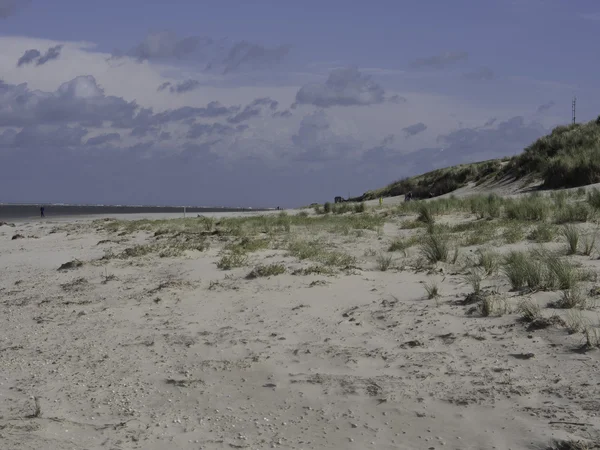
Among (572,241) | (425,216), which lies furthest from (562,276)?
(425,216)

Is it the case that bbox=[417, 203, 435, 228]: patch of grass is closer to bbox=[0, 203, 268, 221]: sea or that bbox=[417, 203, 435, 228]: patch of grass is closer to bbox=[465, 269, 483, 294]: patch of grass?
bbox=[465, 269, 483, 294]: patch of grass

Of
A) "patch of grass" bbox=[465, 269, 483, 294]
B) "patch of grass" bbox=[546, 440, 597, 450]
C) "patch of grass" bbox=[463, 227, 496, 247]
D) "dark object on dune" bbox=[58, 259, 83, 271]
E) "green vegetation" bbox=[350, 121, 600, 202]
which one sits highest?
"green vegetation" bbox=[350, 121, 600, 202]

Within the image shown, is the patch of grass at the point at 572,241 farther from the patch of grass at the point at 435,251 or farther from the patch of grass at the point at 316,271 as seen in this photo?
the patch of grass at the point at 316,271

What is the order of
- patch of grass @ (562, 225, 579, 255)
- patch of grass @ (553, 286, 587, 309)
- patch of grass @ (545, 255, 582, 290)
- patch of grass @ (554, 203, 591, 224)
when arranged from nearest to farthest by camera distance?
1. patch of grass @ (553, 286, 587, 309)
2. patch of grass @ (545, 255, 582, 290)
3. patch of grass @ (562, 225, 579, 255)
4. patch of grass @ (554, 203, 591, 224)

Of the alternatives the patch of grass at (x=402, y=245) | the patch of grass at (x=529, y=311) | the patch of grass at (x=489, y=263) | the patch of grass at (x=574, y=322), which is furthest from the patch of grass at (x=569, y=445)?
the patch of grass at (x=402, y=245)

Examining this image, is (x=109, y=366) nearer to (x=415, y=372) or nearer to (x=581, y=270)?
(x=415, y=372)

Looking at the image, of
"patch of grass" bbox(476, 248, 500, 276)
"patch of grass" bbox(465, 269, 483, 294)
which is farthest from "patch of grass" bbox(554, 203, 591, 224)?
"patch of grass" bbox(465, 269, 483, 294)

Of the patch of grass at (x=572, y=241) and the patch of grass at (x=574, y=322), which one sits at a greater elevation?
the patch of grass at (x=572, y=241)

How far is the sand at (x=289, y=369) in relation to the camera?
15.6 feet

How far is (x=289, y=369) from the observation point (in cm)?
599

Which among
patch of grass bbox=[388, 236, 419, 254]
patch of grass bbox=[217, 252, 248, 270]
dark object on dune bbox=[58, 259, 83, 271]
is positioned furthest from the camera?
patch of grass bbox=[388, 236, 419, 254]

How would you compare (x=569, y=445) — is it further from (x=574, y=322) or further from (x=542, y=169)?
(x=542, y=169)

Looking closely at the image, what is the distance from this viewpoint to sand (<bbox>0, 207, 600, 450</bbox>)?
4754 mm

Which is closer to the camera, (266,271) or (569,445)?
(569,445)
